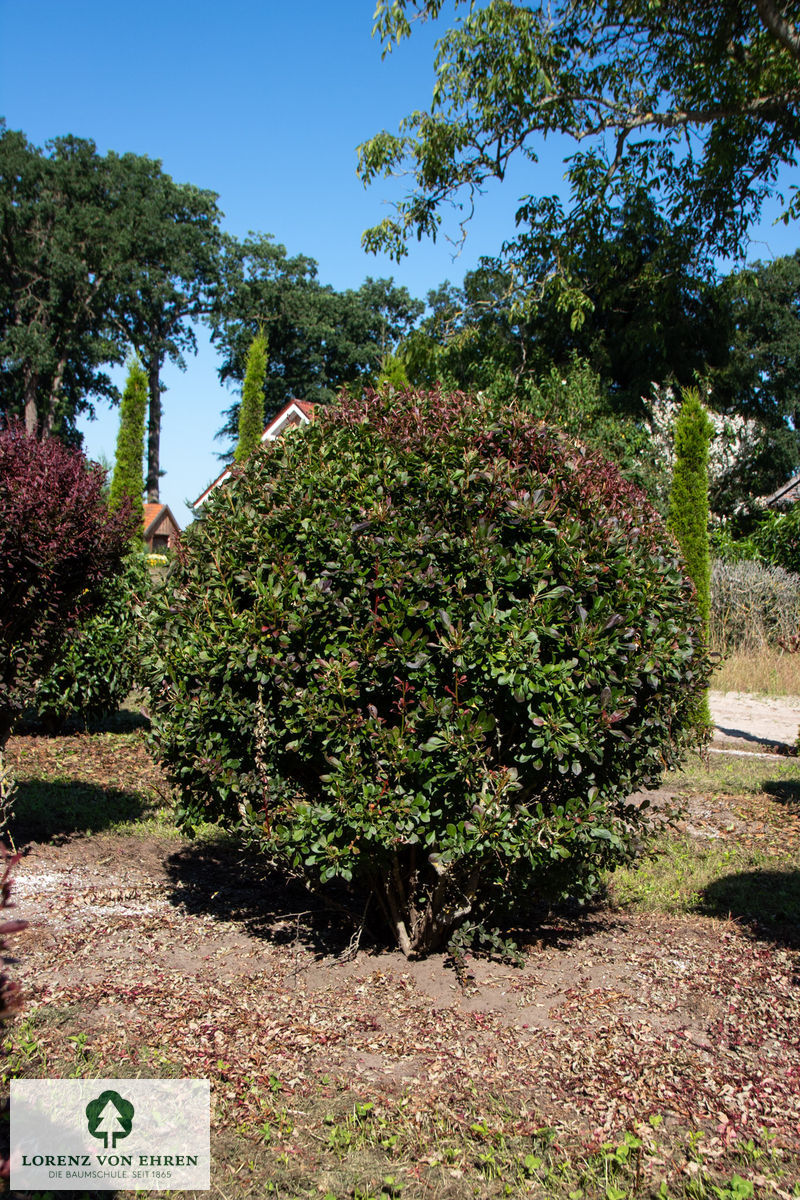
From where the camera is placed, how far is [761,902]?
17.2 feet

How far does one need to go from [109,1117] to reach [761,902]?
3850 millimetres

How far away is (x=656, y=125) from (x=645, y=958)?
17313 millimetres

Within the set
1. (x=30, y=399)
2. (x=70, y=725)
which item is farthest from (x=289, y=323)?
(x=70, y=725)

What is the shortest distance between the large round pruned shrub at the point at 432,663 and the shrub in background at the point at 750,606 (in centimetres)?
1329

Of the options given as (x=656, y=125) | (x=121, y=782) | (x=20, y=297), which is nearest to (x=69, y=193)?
(x=20, y=297)

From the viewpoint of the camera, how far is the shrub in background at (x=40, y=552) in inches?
203

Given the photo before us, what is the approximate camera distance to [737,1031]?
3652mm

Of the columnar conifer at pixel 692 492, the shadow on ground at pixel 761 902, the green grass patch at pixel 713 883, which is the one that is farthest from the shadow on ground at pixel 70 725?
the columnar conifer at pixel 692 492

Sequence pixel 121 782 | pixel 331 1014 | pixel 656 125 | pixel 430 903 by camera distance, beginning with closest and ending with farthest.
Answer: pixel 331 1014
pixel 430 903
pixel 121 782
pixel 656 125

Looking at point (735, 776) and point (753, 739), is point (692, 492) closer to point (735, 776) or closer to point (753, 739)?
point (753, 739)

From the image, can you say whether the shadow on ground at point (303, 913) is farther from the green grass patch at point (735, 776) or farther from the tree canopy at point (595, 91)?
the tree canopy at point (595, 91)

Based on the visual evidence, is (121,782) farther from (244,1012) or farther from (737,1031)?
(737,1031)

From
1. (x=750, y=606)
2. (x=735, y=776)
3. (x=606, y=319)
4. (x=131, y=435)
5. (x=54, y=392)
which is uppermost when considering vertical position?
(x=54, y=392)

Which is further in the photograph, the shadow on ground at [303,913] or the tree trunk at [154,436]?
the tree trunk at [154,436]
